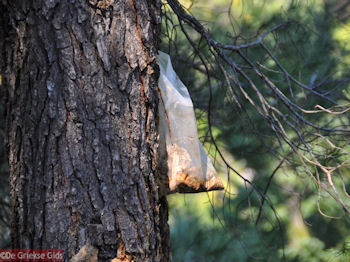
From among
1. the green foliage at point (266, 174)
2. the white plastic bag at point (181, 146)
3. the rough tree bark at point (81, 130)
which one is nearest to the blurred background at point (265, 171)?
the green foliage at point (266, 174)

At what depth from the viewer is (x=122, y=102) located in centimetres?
97

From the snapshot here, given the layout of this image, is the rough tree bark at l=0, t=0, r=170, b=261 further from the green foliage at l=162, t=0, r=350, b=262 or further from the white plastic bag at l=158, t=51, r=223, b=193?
the green foliage at l=162, t=0, r=350, b=262

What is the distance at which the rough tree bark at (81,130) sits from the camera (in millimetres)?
918

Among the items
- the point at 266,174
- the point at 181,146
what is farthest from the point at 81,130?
the point at 266,174

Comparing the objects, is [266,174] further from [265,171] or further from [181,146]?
[181,146]

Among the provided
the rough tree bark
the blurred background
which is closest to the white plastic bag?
the rough tree bark

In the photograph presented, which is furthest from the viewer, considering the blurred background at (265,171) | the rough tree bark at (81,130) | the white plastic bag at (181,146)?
the blurred background at (265,171)

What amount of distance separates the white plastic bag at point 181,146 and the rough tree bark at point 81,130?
3.8 inches

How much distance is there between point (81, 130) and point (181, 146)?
302 mm

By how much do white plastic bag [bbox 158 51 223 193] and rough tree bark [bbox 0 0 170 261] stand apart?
0.10 meters

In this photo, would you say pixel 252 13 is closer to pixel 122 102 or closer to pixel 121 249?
pixel 122 102

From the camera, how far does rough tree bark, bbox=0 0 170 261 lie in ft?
3.01

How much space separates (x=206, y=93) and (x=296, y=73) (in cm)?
63

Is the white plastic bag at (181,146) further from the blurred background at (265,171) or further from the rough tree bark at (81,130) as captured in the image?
the blurred background at (265,171)
